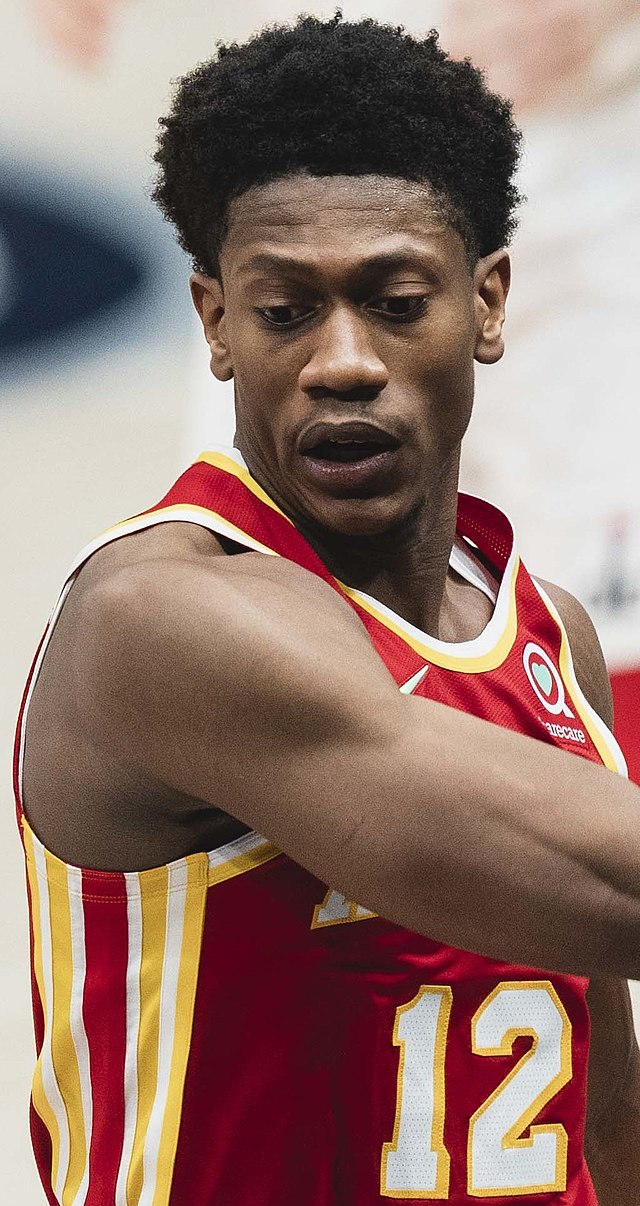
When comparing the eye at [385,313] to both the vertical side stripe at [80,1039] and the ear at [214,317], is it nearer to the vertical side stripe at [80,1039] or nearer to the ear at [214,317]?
the ear at [214,317]

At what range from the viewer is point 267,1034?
1047 mm

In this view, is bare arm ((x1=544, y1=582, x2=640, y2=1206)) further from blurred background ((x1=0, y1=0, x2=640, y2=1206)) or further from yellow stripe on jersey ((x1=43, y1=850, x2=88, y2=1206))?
blurred background ((x1=0, y1=0, x2=640, y2=1206))

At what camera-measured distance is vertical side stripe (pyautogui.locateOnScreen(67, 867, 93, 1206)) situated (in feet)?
3.46

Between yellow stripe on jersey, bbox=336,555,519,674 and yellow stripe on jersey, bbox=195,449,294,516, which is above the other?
yellow stripe on jersey, bbox=195,449,294,516

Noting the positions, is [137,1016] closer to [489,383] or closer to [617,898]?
[617,898]

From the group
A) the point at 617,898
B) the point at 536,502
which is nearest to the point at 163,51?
the point at 536,502

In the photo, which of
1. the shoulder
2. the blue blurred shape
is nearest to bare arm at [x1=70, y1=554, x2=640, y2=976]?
the shoulder

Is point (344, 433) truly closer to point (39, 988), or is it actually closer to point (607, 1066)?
point (39, 988)

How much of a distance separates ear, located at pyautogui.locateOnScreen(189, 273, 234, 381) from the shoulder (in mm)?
410

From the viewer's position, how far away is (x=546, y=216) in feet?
7.90

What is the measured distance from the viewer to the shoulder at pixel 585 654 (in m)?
1.43

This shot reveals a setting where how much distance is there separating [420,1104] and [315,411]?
50 centimetres

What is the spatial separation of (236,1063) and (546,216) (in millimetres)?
1690

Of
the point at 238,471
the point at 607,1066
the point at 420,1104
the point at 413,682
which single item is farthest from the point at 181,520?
the point at 607,1066
